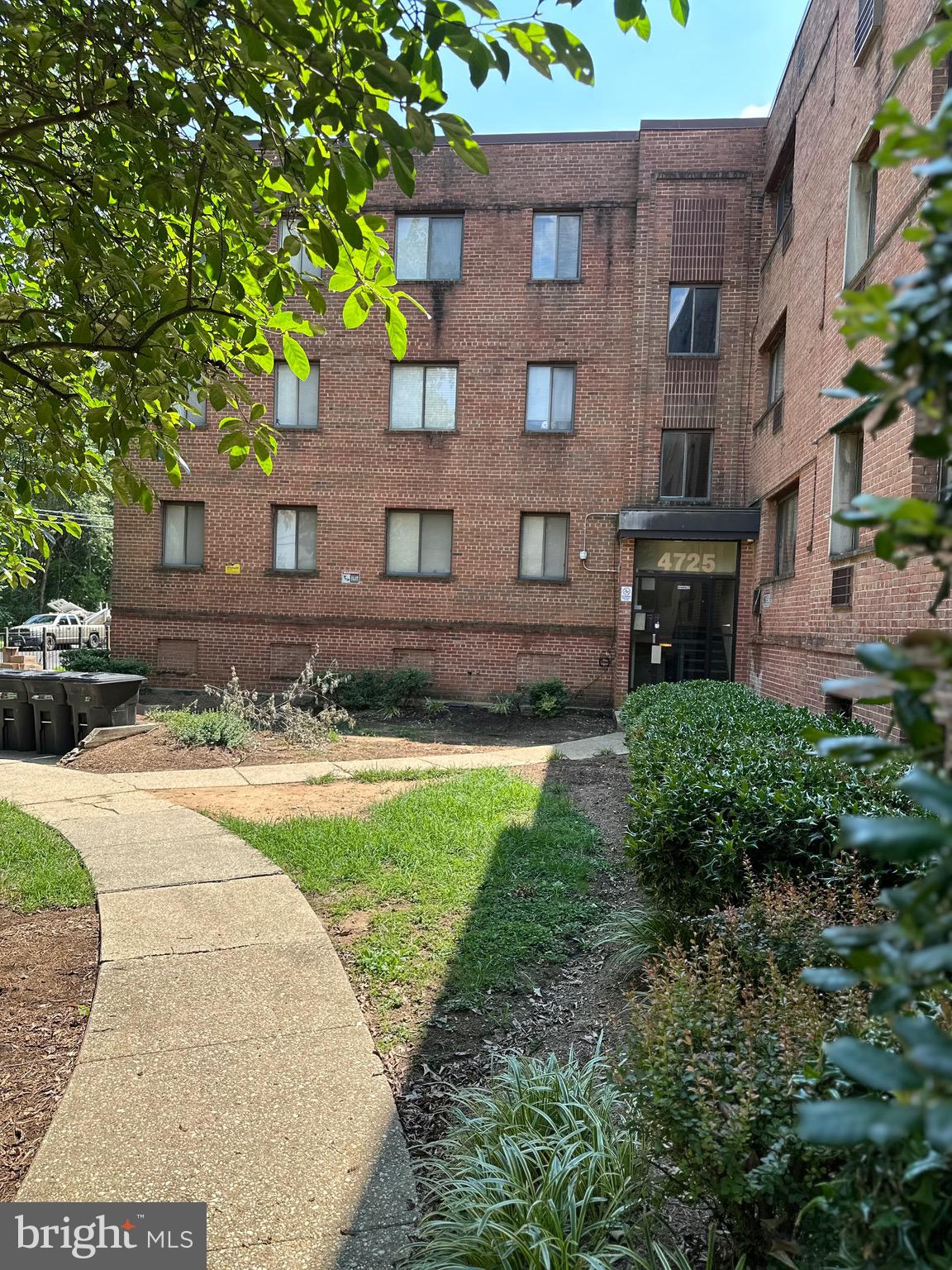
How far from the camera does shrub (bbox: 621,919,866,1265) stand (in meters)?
1.81

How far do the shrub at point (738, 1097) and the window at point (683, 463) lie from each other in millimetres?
14588

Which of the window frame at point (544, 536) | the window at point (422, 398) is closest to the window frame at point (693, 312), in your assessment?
the window frame at point (544, 536)

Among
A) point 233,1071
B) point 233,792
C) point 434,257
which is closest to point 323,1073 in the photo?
point 233,1071

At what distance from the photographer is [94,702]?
1162cm

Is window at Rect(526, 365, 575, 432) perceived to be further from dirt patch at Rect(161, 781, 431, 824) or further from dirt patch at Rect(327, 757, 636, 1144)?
dirt patch at Rect(327, 757, 636, 1144)

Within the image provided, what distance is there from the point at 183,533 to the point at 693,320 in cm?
1194

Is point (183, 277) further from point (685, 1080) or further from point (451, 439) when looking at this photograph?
point (451, 439)

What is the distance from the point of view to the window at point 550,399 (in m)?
16.7

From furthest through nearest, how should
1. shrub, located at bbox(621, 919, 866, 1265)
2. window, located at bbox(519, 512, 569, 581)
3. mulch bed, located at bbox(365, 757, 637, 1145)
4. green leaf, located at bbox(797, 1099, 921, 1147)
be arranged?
window, located at bbox(519, 512, 569, 581) → mulch bed, located at bbox(365, 757, 637, 1145) → shrub, located at bbox(621, 919, 866, 1265) → green leaf, located at bbox(797, 1099, 921, 1147)

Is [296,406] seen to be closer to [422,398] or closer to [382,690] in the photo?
[422,398]

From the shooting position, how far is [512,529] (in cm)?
1677

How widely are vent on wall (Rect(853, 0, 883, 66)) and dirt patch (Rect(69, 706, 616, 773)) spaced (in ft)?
31.8

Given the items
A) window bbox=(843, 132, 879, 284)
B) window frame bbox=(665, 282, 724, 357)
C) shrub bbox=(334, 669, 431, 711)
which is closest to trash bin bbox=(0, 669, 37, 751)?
shrub bbox=(334, 669, 431, 711)

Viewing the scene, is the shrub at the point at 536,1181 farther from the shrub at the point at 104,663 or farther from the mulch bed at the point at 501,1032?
the shrub at the point at 104,663
